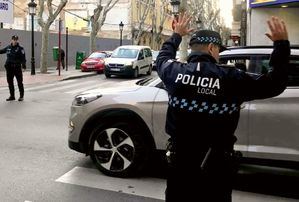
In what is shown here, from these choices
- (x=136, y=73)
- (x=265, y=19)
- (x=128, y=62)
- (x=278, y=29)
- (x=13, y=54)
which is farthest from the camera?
(x=136, y=73)

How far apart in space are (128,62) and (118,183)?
66.7 feet

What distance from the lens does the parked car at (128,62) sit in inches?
999

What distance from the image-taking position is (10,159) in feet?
21.2

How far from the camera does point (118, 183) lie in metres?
5.45

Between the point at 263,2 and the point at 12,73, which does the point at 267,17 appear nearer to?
the point at 263,2

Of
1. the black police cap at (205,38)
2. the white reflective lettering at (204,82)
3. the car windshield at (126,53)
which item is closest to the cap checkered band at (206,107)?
the white reflective lettering at (204,82)

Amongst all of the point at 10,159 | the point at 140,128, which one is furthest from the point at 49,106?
the point at 140,128

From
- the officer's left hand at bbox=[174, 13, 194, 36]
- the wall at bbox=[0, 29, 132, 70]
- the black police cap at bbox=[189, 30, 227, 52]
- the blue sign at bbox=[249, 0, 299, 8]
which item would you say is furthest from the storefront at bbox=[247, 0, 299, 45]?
the black police cap at bbox=[189, 30, 227, 52]

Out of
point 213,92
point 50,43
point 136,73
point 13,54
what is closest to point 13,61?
point 13,54

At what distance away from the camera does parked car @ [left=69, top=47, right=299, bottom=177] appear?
5.03 meters

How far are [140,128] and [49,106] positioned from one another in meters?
7.37

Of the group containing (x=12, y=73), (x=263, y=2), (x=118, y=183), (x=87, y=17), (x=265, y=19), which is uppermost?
(x=87, y=17)

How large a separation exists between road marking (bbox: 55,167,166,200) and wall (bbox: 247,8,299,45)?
13.6 metres

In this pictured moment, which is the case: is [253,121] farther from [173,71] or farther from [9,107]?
[9,107]
